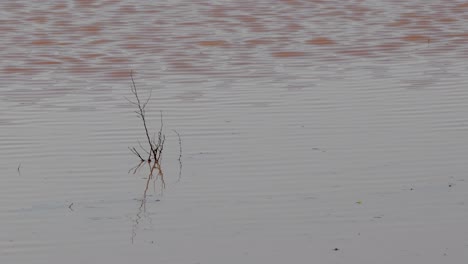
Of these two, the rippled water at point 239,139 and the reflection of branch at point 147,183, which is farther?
the reflection of branch at point 147,183

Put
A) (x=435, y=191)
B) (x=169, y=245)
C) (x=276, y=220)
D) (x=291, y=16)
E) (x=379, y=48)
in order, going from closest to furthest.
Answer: (x=169, y=245) < (x=276, y=220) < (x=435, y=191) < (x=379, y=48) < (x=291, y=16)

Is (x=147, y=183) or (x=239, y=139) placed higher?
(x=147, y=183)

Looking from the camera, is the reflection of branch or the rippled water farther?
the reflection of branch

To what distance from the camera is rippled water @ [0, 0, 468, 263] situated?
564 cm

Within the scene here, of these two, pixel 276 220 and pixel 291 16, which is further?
pixel 291 16

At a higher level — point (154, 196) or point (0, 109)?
point (154, 196)

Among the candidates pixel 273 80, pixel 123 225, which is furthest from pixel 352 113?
pixel 123 225

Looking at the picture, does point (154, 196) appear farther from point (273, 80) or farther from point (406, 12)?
point (406, 12)

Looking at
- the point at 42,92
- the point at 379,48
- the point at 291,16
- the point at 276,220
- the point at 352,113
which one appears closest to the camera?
the point at 276,220

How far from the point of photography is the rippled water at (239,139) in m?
5.64

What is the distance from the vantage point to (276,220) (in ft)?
19.4

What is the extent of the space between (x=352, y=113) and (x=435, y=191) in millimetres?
2124

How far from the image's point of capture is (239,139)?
7730 millimetres

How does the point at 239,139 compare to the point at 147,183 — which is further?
the point at 239,139
